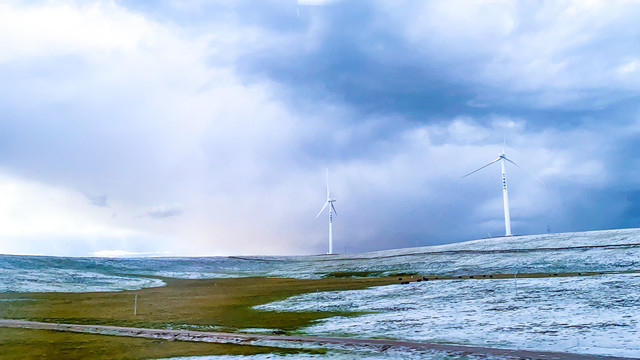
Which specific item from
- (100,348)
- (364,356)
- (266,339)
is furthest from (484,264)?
(100,348)

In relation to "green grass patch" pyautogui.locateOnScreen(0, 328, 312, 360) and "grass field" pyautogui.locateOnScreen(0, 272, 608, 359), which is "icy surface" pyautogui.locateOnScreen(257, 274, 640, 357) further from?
"green grass patch" pyautogui.locateOnScreen(0, 328, 312, 360)

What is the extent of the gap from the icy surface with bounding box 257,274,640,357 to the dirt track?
1958 millimetres

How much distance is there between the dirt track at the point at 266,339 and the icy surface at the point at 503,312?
1958mm

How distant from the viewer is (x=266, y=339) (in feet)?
126

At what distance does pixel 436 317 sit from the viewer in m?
46.1

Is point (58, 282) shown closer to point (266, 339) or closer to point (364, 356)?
point (266, 339)

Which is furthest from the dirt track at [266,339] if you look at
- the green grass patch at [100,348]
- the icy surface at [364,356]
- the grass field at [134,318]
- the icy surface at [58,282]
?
the icy surface at [58,282]

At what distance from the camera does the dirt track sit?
28.4 meters

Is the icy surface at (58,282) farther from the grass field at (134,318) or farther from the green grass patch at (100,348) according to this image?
the green grass patch at (100,348)

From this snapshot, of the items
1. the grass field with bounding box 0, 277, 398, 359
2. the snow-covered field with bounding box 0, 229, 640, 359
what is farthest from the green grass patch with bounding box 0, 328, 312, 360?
the snow-covered field with bounding box 0, 229, 640, 359

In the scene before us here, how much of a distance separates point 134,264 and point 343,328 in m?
148

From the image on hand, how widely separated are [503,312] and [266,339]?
2293cm

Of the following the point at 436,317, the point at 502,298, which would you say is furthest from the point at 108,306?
the point at 502,298

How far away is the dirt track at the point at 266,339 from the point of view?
2841cm
